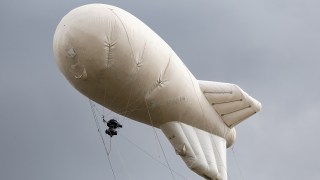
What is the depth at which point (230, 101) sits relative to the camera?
3203 centimetres

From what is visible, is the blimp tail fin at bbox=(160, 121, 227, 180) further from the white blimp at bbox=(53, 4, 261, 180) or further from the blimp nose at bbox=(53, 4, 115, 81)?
the blimp nose at bbox=(53, 4, 115, 81)

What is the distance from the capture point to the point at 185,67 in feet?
100

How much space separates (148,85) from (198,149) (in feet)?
15.5

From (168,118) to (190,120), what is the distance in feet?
4.29

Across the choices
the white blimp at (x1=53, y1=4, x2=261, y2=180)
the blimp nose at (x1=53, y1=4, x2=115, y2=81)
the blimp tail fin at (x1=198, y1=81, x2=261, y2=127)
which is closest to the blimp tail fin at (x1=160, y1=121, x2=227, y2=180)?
the white blimp at (x1=53, y1=4, x2=261, y2=180)

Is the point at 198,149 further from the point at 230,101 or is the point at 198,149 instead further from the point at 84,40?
the point at 84,40

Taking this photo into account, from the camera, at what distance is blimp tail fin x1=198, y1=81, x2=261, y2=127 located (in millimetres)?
31578

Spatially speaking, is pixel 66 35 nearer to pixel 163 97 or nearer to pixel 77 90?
pixel 77 90

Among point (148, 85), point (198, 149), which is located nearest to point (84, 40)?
point (148, 85)

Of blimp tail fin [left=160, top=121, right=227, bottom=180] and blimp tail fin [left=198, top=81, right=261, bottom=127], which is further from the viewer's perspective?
blimp tail fin [left=198, top=81, right=261, bottom=127]

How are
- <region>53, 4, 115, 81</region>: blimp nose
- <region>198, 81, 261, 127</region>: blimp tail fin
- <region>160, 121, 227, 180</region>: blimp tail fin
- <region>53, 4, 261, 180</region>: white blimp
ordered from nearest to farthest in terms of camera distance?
<region>53, 4, 115, 81</region>: blimp nose → <region>53, 4, 261, 180</region>: white blimp → <region>160, 121, 227, 180</region>: blimp tail fin → <region>198, 81, 261, 127</region>: blimp tail fin

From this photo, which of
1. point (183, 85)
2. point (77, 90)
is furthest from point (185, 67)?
point (77, 90)

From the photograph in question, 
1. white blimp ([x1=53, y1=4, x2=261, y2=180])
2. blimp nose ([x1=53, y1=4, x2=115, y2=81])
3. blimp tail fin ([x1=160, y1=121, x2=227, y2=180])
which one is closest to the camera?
blimp nose ([x1=53, y1=4, x2=115, y2=81])

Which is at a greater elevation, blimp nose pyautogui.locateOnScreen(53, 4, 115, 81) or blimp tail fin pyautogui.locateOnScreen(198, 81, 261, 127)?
blimp nose pyautogui.locateOnScreen(53, 4, 115, 81)
